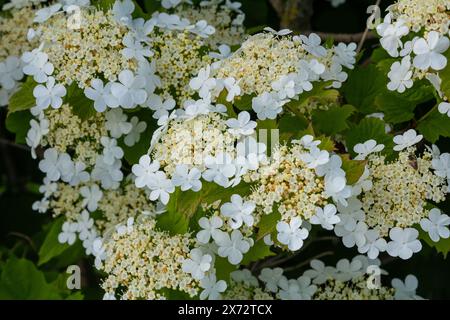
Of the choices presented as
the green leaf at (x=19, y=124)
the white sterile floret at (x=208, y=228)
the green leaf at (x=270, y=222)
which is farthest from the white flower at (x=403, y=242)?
the green leaf at (x=19, y=124)

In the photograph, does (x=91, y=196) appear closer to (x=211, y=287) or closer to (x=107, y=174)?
(x=107, y=174)

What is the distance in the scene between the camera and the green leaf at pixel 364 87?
193cm

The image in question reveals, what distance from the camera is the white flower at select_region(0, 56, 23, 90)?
2.13m

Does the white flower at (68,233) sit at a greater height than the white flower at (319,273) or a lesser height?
greater

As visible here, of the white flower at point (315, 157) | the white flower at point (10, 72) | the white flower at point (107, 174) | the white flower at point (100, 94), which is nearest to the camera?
the white flower at point (315, 157)

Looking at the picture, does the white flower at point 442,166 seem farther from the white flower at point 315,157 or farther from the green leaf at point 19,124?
the green leaf at point 19,124

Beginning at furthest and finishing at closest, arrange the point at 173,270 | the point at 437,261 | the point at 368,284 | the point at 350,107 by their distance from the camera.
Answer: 1. the point at 437,261
2. the point at 368,284
3. the point at 350,107
4. the point at 173,270

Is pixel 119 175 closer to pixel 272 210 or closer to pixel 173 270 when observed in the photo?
pixel 173 270

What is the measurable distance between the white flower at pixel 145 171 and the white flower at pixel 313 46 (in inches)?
17.2

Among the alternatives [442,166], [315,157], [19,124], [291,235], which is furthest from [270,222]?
[19,124]

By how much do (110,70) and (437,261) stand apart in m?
1.49

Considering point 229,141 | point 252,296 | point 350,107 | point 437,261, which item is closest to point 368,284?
point 252,296

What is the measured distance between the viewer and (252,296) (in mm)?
2059

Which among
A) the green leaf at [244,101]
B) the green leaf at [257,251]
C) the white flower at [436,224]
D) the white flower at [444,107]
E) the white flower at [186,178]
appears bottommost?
the green leaf at [257,251]
